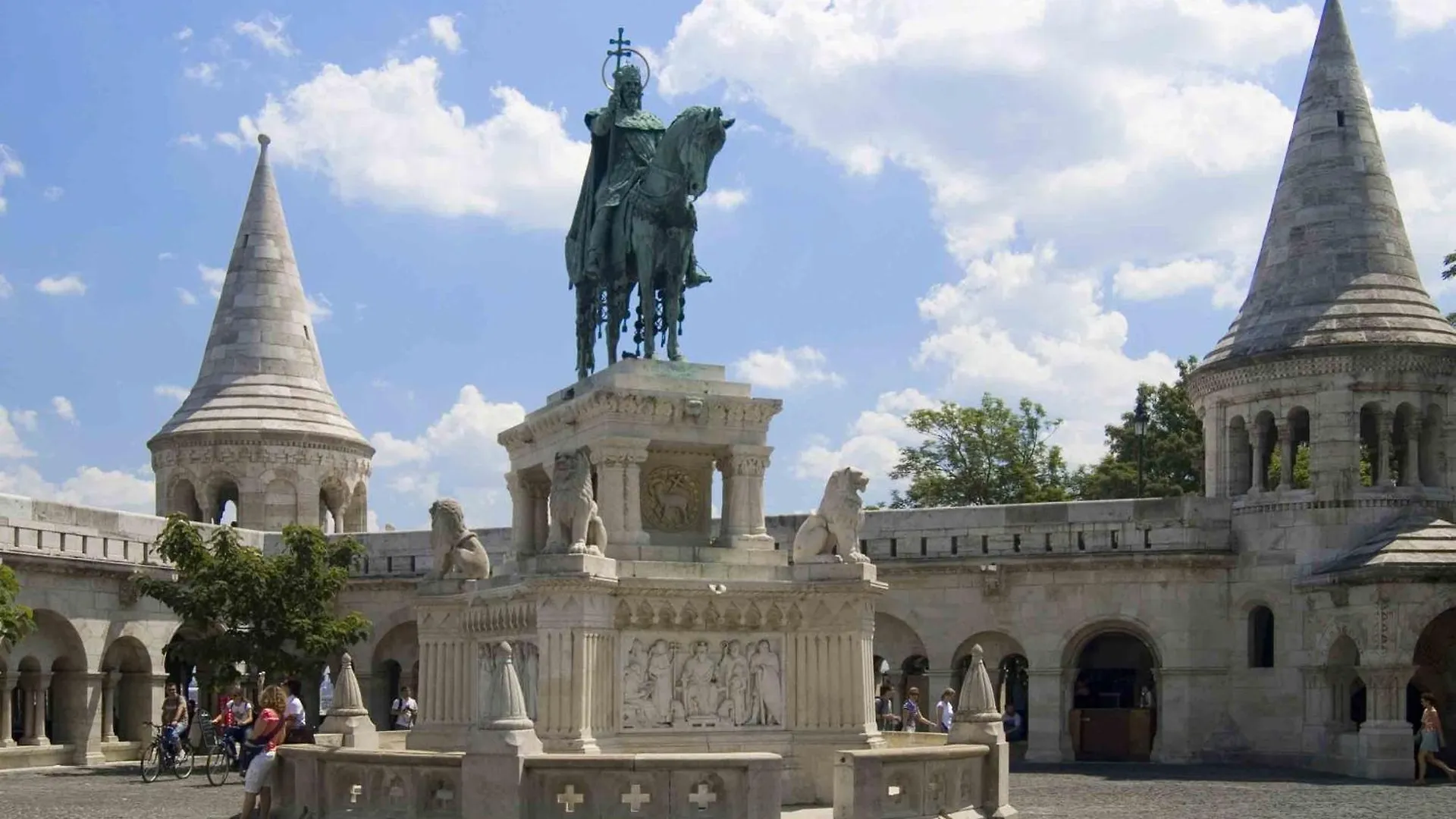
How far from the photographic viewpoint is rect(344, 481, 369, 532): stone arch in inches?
1531

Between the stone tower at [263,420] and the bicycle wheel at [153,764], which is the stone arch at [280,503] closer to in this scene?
the stone tower at [263,420]

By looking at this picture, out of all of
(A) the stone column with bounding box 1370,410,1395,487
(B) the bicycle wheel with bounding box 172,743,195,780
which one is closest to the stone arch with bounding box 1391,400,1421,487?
(A) the stone column with bounding box 1370,410,1395,487

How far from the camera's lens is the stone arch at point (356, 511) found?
38.9 m

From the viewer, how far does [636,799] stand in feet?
45.8

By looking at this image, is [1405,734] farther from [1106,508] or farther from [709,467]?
[709,467]

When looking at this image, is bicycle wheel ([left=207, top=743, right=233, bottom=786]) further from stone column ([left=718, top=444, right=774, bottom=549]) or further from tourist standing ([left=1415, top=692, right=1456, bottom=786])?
tourist standing ([left=1415, top=692, right=1456, bottom=786])

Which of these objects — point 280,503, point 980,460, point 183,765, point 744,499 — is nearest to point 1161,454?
point 980,460

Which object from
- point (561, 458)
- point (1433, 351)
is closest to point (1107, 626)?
Answer: point (1433, 351)

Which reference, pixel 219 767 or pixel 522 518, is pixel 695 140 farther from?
pixel 219 767

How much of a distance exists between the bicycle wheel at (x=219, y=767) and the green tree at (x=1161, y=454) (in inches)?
997

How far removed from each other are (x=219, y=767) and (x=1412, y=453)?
18.2 metres

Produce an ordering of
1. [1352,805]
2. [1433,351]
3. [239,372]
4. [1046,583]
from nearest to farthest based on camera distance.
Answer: [1352,805], [1433,351], [1046,583], [239,372]

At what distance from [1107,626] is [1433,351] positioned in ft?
21.8

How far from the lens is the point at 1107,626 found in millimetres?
31859
